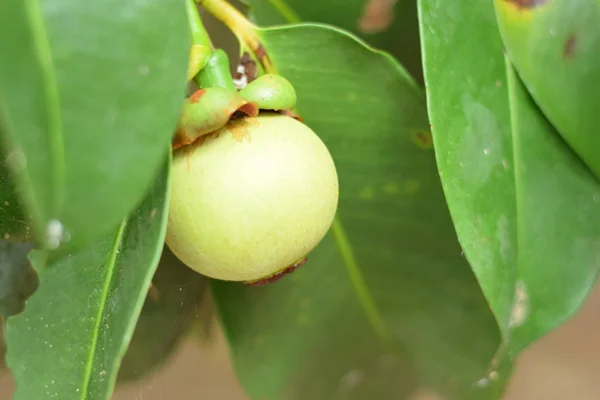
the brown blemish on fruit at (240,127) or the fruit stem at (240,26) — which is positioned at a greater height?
the fruit stem at (240,26)

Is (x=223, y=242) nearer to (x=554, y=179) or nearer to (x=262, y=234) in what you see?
(x=262, y=234)

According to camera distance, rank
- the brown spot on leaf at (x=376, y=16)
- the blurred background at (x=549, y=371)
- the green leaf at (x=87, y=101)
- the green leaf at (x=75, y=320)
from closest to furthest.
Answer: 1. the green leaf at (x=87, y=101)
2. the green leaf at (x=75, y=320)
3. the brown spot on leaf at (x=376, y=16)
4. the blurred background at (x=549, y=371)

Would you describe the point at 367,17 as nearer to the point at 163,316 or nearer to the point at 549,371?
the point at 163,316

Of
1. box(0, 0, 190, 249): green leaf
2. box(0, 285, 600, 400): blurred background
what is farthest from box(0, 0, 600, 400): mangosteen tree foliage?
box(0, 285, 600, 400): blurred background

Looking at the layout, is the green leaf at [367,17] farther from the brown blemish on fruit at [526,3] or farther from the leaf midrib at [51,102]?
the leaf midrib at [51,102]

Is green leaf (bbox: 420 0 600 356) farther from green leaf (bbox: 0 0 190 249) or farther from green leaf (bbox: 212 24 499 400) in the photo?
green leaf (bbox: 0 0 190 249)

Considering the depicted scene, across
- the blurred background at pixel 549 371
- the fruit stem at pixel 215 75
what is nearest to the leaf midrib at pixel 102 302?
the fruit stem at pixel 215 75
